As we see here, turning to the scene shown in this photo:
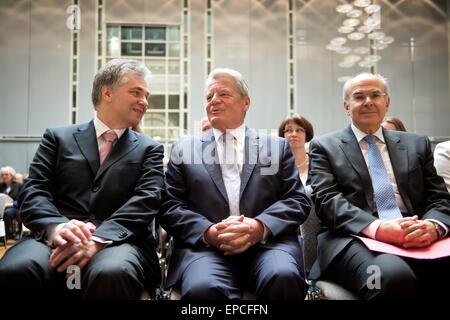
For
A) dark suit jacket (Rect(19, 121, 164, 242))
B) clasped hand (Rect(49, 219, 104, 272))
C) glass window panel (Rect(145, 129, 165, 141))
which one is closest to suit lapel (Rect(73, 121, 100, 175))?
dark suit jacket (Rect(19, 121, 164, 242))

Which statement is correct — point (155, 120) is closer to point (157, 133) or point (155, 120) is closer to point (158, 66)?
point (157, 133)

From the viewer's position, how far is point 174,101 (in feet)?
29.7

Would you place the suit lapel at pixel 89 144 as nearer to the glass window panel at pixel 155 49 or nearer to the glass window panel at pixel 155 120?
the glass window panel at pixel 155 120

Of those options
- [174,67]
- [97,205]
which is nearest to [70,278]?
[97,205]

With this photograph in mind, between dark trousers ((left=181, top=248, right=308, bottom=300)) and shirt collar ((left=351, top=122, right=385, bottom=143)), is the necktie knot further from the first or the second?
dark trousers ((left=181, top=248, right=308, bottom=300))

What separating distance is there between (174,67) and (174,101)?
79 centimetres

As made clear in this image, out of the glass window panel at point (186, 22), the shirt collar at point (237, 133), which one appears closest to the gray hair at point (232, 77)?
the shirt collar at point (237, 133)

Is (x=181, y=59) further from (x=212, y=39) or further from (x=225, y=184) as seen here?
(x=225, y=184)

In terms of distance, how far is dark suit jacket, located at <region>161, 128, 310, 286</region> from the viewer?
1816 mm

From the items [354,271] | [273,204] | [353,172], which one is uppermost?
[353,172]

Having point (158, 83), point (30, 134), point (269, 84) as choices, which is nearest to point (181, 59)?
point (158, 83)

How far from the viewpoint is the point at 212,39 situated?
9141 millimetres

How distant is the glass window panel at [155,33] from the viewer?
8961 millimetres

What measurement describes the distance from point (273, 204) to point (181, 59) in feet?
25.1
